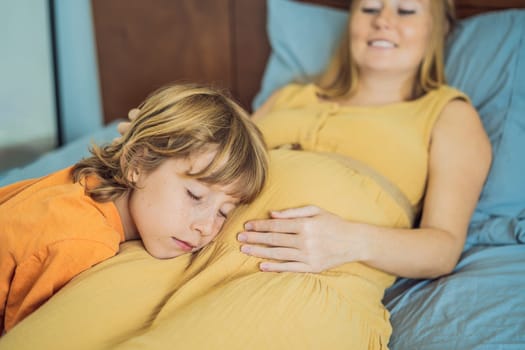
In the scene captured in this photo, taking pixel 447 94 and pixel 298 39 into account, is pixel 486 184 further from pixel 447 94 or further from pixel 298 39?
pixel 298 39

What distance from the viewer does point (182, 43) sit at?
202 cm

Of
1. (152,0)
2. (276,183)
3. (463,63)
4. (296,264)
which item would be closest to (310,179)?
(276,183)

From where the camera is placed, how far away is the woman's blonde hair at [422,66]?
1448 mm

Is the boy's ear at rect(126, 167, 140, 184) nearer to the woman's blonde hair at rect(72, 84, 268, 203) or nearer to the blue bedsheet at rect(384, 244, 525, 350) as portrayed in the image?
the woman's blonde hair at rect(72, 84, 268, 203)

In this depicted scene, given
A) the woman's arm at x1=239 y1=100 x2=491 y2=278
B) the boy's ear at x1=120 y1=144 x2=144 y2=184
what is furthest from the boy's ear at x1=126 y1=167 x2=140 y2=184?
the woman's arm at x1=239 y1=100 x2=491 y2=278

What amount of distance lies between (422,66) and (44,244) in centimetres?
107

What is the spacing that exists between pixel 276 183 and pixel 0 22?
1.26 metres

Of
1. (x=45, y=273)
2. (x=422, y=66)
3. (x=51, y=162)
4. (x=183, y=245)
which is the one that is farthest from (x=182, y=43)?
(x=45, y=273)

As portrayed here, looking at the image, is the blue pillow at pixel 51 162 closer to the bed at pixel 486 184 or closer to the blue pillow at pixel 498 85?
the bed at pixel 486 184

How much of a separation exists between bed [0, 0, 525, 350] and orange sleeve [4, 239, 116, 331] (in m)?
0.04

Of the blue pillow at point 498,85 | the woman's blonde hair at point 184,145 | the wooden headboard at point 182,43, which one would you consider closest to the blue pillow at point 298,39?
the wooden headboard at point 182,43

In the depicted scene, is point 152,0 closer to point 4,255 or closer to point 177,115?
point 177,115

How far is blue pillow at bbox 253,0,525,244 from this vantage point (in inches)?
51.3

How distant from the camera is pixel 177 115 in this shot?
101 cm
